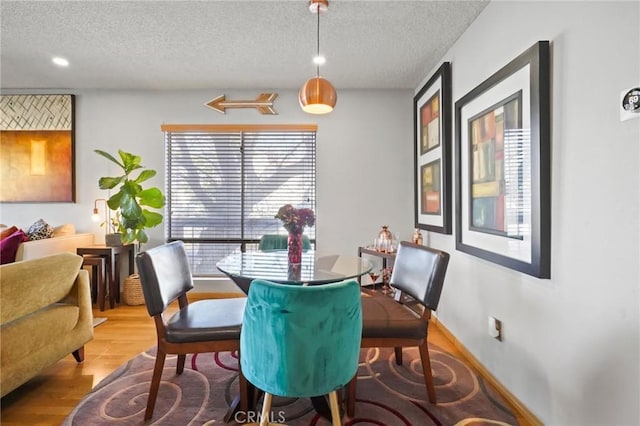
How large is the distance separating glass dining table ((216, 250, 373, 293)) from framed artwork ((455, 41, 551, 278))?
805 mm

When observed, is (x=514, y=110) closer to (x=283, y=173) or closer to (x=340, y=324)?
(x=340, y=324)

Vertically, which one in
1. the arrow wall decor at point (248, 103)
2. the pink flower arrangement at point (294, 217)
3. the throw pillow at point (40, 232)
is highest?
the arrow wall decor at point (248, 103)

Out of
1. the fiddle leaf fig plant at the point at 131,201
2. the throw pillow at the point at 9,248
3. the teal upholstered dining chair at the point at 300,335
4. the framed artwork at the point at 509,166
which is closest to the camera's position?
the teal upholstered dining chair at the point at 300,335

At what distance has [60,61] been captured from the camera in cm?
289

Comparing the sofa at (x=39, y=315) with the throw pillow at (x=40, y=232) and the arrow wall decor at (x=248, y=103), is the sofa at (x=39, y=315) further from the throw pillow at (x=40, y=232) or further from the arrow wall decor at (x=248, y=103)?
the arrow wall decor at (x=248, y=103)

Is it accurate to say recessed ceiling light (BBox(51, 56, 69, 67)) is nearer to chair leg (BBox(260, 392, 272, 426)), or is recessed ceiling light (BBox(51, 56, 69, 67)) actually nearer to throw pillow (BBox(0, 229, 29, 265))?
throw pillow (BBox(0, 229, 29, 265))

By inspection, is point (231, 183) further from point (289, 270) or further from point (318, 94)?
point (289, 270)

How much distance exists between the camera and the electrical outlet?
6.26ft

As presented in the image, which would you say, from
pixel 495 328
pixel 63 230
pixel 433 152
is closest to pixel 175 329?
pixel 495 328

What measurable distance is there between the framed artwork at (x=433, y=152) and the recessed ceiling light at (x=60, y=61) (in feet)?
11.4

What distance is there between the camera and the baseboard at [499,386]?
1623mm

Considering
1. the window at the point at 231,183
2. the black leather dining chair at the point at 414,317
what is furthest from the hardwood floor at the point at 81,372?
the window at the point at 231,183

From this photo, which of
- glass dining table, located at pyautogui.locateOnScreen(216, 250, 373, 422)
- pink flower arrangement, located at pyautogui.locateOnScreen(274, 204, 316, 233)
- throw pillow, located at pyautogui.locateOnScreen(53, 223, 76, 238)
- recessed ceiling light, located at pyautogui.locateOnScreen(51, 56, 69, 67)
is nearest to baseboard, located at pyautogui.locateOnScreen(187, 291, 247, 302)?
throw pillow, located at pyautogui.locateOnScreen(53, 223, 76, 238)

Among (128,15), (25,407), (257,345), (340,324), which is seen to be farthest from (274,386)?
(128,15)
